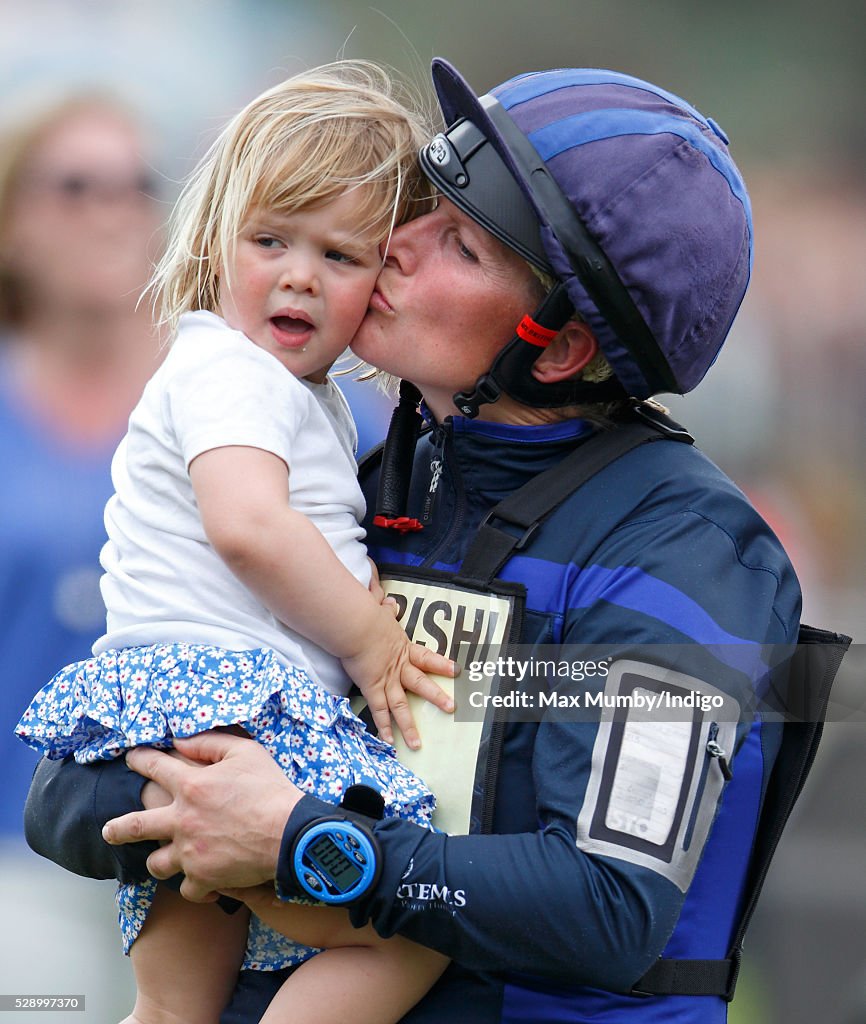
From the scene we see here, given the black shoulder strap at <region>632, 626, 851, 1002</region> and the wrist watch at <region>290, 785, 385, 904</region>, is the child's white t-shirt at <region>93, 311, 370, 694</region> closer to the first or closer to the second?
the wrist watch at <region>290, 785, 385, 904</region>

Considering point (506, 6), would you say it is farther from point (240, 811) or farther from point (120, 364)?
point (240, 811)

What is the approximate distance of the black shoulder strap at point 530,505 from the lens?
195 centimetres

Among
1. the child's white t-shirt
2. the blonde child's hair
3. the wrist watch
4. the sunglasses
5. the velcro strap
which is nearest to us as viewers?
the wrist watch

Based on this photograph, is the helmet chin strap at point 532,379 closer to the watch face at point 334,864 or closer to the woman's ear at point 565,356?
the woman's ear at point 565,356

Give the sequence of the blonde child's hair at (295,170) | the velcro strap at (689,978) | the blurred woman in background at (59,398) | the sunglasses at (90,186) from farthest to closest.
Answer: the sunglasses at (90,186)
the blurred woman in background at (59,398)
the blonde child's hair at (295,170)
the velcro strap at (689,978)

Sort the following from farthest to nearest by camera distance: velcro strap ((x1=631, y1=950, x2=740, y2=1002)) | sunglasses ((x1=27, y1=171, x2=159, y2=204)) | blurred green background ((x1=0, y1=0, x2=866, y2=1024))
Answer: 1. blurred green background ((x1=0, y1=0, x2=866, y2=1024))
2. sunglasses ((x1=27, y1=171, x2=159, y2=204))
3. velcro strap ((x1=631, y1=950, x2=740, y2=1002))

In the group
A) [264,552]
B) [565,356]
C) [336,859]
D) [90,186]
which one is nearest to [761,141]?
[90,186]

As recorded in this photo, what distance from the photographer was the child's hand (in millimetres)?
1956

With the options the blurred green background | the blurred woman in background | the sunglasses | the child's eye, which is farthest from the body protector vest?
the sunglasses

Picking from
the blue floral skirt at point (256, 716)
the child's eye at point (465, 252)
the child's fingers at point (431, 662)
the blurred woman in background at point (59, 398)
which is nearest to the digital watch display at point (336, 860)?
the blue floral skirt at point (256, 716)

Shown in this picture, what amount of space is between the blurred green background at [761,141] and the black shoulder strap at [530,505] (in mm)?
2379

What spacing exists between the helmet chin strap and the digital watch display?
27.9 inches

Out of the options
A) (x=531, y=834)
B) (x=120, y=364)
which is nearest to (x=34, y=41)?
(x=120, y=364)

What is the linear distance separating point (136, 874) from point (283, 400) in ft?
2.49
